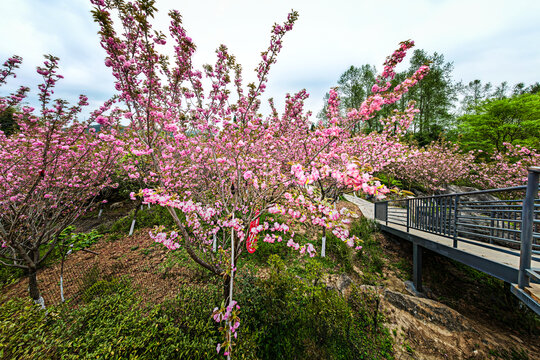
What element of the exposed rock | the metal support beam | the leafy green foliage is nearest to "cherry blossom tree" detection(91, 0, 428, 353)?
the leafy green foliage

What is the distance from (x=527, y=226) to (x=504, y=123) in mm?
20179

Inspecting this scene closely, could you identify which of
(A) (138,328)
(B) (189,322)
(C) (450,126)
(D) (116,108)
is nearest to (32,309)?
(A) (138,328)

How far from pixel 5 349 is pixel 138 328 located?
3.46ft

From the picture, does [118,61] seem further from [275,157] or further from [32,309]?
[275,157]

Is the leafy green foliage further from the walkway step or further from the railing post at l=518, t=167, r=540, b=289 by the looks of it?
the railing post at l=518, t=167, r=540, b=289

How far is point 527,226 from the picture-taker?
256 centimetres

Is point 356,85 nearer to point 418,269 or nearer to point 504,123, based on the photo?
point 504,123

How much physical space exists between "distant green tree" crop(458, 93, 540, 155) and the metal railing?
7440 millimetres

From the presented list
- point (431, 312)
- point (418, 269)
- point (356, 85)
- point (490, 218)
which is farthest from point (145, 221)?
point (356, 85)

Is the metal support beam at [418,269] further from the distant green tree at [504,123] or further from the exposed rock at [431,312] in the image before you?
the distant green tree at [504,123]

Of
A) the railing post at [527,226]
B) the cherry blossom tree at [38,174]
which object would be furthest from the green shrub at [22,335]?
the railing post at [527,226]

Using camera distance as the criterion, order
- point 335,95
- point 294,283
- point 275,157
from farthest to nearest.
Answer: point 275,157 < point 335,95 < point 294,283

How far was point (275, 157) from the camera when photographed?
724 centimetres

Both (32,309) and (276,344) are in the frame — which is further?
(276,344)
